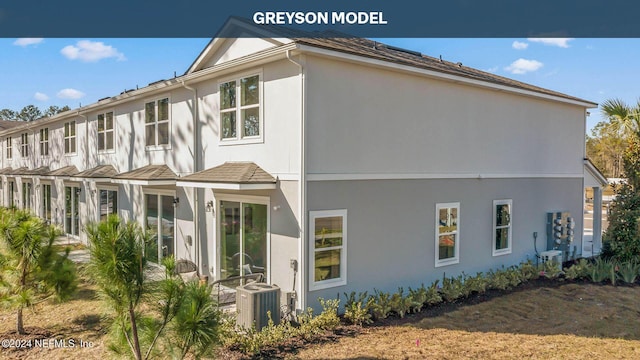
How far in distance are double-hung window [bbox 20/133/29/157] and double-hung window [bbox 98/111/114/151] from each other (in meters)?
11.4

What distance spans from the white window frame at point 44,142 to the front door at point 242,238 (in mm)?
15929

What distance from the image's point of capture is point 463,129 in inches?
451

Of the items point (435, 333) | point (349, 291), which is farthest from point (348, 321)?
point (435, 333)

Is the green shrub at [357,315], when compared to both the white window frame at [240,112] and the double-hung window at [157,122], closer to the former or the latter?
the white window frame at [240,112]

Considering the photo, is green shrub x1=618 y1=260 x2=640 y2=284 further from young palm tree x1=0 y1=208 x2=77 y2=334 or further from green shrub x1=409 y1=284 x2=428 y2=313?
young palm tree x1=0 y1=208 x2=77 y2=334

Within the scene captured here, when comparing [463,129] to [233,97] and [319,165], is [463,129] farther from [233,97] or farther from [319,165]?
[233,97]

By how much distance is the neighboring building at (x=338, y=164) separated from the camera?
8.62 m

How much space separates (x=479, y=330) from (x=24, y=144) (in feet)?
87.2

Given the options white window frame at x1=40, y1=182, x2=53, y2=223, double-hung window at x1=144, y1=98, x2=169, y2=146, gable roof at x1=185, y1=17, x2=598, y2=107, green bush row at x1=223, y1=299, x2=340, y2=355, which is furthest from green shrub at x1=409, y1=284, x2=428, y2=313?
white window frame at x1=40, y1=182, x2=53, y2=223

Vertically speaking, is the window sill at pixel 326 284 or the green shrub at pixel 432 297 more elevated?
the window sill at pixel 326 284

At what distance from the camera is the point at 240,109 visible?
9797 millimetres

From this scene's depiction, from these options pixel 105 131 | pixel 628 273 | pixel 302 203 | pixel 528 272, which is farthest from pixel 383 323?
pixel 105 131

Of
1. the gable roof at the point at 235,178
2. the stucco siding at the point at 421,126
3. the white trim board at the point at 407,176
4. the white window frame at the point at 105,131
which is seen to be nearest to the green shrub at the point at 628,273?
the white trim board at the point at 407,176
